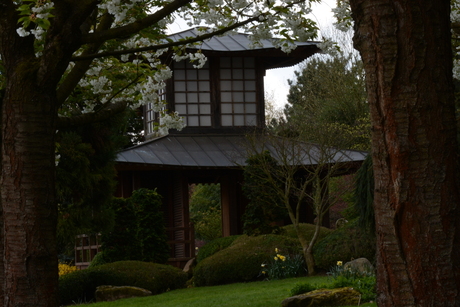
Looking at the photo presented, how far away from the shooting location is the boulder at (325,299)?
7.89 metres

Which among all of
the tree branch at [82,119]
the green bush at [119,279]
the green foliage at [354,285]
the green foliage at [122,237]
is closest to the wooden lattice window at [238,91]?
the green foliage at [122,237]

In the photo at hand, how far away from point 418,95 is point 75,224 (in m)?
8.82

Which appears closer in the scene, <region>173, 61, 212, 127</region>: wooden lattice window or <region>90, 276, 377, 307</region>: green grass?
<region>90, 276, 377, 307</region>: green grass

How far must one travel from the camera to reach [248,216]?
1462 cm

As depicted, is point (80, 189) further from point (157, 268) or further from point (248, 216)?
point (248, 216)

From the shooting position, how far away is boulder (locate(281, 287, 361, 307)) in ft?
25.9

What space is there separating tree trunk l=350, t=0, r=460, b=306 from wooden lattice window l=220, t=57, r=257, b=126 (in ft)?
49.4

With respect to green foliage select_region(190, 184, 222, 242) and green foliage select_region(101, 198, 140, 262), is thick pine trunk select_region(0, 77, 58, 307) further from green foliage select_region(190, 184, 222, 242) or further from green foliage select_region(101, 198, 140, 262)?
green foliage select_region(190, 184, 222, 242)

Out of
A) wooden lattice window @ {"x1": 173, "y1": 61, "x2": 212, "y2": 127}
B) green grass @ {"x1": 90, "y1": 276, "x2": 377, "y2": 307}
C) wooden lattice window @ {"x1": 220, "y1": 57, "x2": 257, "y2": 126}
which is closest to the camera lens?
green grass @ {"x1": 90, "y1": 276, "x2": 377, "y2": 307}

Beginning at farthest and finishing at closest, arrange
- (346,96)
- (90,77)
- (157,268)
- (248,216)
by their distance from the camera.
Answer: (346,96) → (248,216) → (157,268) → (90,77)

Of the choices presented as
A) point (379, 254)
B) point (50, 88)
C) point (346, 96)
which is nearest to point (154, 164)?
point (50, 88)

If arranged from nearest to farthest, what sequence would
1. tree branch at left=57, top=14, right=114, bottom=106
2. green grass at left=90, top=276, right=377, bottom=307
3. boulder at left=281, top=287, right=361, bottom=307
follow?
tree branch at left=57, top=14, right=114, bottom=106 → boulder at left=281, top=287, right=361, bottom=307 → green grass at left=90, top=276, right=377, bottom=307

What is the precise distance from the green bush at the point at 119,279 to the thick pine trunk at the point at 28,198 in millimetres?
6442

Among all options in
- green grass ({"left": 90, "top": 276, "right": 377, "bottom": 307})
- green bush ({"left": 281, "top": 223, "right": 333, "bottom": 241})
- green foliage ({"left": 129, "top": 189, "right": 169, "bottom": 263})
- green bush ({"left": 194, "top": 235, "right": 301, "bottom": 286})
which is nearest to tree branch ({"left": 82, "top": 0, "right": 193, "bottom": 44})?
green grass ({"left": 90, "top": 276, "right": 377, "bottom": 307})
